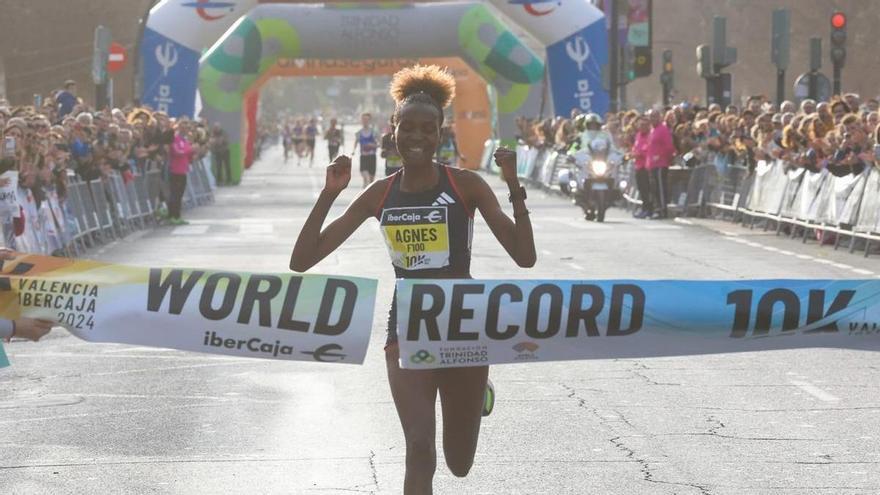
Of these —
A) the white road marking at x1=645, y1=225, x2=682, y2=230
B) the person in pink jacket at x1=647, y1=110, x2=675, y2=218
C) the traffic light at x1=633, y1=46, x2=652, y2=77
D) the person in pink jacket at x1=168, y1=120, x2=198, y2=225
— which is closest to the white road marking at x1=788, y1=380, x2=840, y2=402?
the white road marking at x1=645, y1=225, x2=682, y2=230

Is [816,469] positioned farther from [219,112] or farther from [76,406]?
[219,112]

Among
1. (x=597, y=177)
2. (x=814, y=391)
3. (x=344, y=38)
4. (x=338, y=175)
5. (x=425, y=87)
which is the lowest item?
(x=597, y=177)

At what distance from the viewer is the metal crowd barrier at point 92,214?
2091cm

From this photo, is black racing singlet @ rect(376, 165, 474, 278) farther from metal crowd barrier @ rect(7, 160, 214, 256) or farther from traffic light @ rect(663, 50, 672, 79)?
traffic light @ rect(663, 50, 672, 79)

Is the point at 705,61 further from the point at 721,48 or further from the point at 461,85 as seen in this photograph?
the point at 461,85

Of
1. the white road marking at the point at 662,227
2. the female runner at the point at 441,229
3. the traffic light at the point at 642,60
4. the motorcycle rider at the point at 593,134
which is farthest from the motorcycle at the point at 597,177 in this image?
the female runner at the point at 441,229

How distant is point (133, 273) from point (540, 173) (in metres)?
41.7

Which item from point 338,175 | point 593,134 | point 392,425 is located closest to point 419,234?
point 338,175

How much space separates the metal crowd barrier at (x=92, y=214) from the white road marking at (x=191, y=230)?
2.06ft

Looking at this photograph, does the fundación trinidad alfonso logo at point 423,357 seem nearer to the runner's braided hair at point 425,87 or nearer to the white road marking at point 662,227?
the runner's braided hair at point 425,87

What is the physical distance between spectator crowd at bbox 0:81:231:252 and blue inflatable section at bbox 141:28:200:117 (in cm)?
386

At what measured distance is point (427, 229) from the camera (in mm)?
7113

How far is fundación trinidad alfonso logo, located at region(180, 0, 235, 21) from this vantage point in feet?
149

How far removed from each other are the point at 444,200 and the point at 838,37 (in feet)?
86.8
